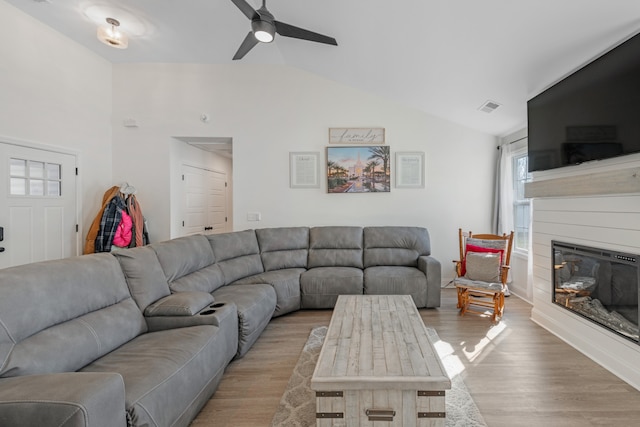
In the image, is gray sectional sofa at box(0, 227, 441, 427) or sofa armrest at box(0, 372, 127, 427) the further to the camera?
gray sectional sofa at box(0, 227, 441, 427)

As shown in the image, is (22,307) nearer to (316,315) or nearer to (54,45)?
(316,315)

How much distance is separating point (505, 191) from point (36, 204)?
584cm

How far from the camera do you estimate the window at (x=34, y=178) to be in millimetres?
2988

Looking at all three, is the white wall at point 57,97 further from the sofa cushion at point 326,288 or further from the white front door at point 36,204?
the sofa cushion at point 326,288

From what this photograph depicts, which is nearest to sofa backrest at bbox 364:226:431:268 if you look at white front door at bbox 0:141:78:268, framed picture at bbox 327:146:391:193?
framed picture at bbox 327:146:391:193

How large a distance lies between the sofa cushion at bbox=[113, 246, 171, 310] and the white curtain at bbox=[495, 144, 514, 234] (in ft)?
14.0

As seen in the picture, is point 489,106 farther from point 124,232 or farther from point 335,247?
point 124,232

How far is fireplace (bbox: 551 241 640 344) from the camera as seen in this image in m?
2.14

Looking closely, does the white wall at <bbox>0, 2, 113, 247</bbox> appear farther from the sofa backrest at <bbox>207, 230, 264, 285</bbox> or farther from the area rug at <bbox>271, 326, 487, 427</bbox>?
the area rug at <bbox>271, 326, 487, 427</bbox>

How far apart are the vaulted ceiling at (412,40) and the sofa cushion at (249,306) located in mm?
2875

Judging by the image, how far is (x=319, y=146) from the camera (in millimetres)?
4410

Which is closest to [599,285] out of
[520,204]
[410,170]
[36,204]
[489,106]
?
[520,204]

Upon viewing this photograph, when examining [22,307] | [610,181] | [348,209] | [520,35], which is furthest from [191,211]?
[610,181]

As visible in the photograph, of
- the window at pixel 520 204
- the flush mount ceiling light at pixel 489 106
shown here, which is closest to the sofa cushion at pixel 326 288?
the window at pixel 520 204
